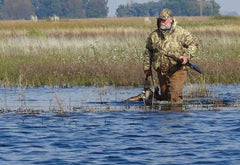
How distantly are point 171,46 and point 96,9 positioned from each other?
150 metres

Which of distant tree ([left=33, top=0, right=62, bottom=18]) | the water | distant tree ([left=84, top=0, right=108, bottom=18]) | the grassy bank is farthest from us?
distant tree ([left=33, top=0, right=62, bottom=18])

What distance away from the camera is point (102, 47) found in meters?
22.3

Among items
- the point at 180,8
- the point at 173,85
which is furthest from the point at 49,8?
the point at 173,85

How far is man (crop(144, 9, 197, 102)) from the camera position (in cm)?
1195

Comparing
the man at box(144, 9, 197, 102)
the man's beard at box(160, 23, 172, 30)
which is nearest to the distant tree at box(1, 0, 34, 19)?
the man at box(144, 9, 197, 102)

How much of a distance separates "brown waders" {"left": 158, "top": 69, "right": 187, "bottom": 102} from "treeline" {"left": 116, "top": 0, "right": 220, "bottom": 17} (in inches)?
4712

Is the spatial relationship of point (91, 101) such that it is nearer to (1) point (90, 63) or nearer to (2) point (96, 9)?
(1) point (90, 63)

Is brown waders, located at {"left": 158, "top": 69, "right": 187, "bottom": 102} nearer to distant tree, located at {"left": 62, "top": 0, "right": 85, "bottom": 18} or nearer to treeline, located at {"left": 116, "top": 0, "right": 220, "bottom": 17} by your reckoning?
treeline, located at {"left": 116, "top": 0, "right": 220, "bottom": 17}

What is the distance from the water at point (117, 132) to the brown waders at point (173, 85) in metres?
0.27

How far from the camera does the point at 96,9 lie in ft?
529

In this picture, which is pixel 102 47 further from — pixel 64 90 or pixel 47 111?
pixel 47 111

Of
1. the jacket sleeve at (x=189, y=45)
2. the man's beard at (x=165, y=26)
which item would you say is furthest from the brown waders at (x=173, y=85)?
the man's beard at (x=165, y=26)

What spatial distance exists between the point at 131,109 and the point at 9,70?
6.77 meters

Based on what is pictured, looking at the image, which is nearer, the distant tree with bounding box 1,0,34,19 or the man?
the man
